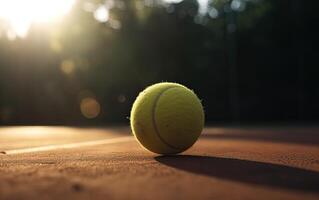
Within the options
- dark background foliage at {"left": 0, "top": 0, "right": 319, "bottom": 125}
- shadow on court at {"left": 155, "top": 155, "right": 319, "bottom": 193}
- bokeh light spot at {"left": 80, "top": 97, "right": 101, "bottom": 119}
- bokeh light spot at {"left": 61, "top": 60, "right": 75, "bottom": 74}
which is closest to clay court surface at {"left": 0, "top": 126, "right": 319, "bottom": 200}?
shadow on court at {"left": 155, "top": 155, "right": 319, "bottom": 193}

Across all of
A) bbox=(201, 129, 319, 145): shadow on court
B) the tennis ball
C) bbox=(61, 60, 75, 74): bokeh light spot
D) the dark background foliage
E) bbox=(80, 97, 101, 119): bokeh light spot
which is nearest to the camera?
the tennis ball

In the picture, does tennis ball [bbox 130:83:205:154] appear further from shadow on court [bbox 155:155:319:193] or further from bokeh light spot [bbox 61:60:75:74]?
bokeh light spot [bbox 61:60:75:74]

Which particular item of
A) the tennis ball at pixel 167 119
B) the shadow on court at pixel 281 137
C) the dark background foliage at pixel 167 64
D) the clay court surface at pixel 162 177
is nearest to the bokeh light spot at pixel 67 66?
the dark background foliage at pixel 167 64

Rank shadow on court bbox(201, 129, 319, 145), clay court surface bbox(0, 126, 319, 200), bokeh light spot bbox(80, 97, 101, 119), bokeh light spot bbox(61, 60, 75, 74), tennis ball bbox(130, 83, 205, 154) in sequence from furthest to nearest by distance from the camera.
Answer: bokeh light spot bbox(61, 60, 75, 74), bokeh light spot bbox(80, 97, 101, 119), shadow on court bbox(201, 129, 319, 145), tennis ball bbox(130, 83, 205, 154), clay court surface bbox(0, 126, 319, 200)

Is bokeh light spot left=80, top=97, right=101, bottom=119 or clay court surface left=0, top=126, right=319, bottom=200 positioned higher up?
clay court surface left=0, top=126, right=319, bottom=200

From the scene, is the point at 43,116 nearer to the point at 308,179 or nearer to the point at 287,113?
the point at 287,113

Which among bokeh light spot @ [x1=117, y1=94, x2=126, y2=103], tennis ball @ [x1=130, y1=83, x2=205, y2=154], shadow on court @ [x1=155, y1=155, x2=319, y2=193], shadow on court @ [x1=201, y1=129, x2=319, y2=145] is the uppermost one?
tennis ball @ [x1=130, y1=83, x2=205, y2=154]

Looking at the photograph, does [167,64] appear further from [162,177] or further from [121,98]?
[162,177]
